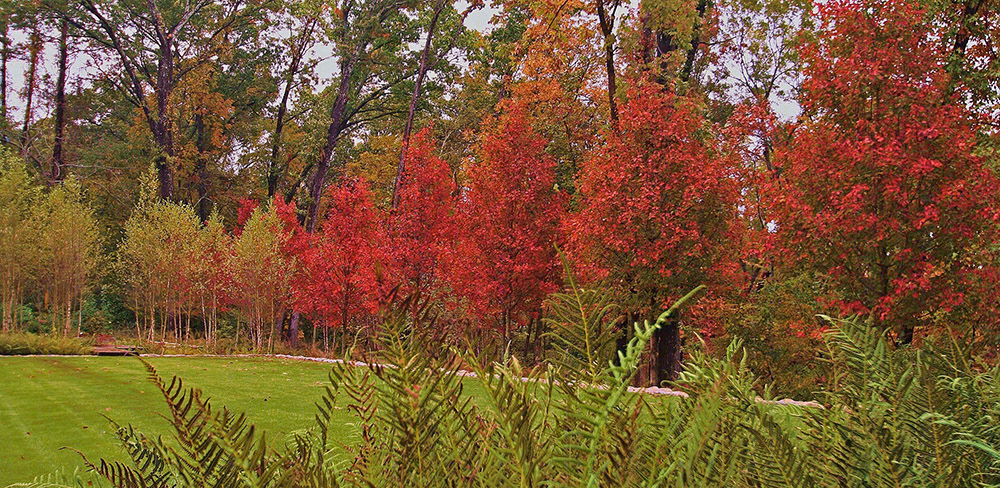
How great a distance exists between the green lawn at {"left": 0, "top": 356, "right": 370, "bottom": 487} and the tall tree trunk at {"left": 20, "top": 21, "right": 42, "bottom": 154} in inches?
690

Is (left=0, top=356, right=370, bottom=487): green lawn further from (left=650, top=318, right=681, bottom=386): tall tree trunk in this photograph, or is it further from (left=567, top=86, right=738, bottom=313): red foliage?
(left=650, top=318, right=681, bottom=386): tall tree trunk

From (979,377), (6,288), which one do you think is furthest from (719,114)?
(6,288)

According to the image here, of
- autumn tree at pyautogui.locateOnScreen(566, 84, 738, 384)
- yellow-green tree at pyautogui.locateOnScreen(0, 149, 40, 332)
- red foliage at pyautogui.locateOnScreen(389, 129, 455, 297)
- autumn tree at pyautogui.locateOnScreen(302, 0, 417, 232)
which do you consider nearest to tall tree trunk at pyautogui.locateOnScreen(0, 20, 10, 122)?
yellow-green tree at pyautogui.locateOnScreen(0, 149, 40, 332)

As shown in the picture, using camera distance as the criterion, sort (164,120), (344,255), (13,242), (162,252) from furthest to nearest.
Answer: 1. (164,120)
2. (162,252)
3. (13,242)
4. (344,255)

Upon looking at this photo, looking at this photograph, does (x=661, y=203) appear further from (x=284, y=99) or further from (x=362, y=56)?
(x=284, y=99)

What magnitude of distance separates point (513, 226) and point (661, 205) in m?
4.63

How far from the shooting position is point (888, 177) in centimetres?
902

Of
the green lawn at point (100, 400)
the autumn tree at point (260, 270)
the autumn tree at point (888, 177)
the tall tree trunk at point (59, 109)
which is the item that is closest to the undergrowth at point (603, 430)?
the green lawn at point (100, 400)

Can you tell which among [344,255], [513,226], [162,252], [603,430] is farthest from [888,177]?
[162,252]

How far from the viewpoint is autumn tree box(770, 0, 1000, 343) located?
868cm

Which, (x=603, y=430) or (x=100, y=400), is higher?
(x=603, y=430)

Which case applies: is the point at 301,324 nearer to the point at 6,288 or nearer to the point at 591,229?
the point at 6,288

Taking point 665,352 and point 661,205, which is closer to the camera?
point 661,205

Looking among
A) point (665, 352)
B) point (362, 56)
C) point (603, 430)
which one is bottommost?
point (665, 352)
